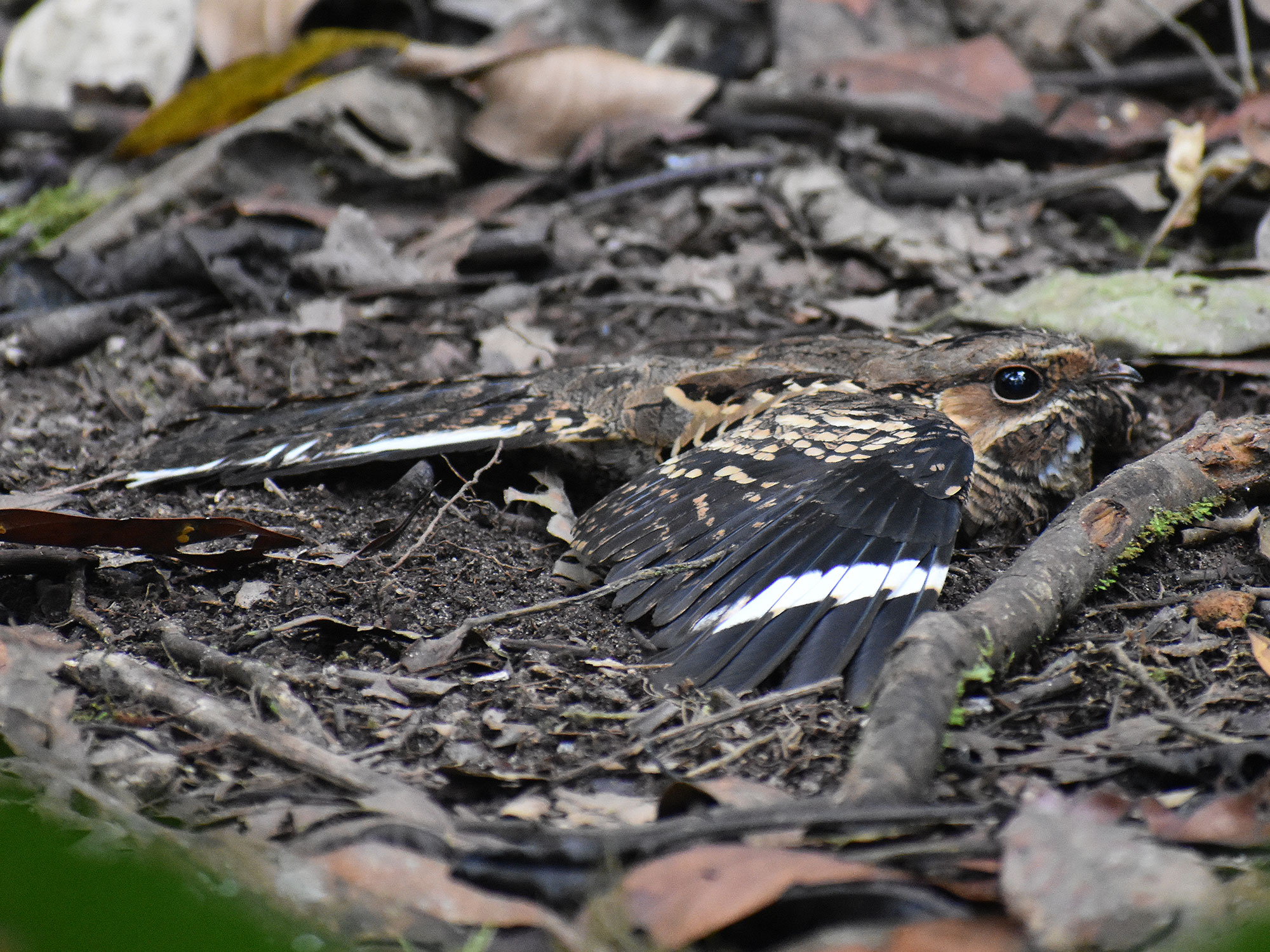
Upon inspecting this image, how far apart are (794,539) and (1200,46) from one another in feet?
12.8

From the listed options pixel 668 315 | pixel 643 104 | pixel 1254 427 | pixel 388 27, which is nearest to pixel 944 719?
pixel 1254 427

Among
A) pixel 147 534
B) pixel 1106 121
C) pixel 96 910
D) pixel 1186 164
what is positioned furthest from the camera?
pixel 1106 121

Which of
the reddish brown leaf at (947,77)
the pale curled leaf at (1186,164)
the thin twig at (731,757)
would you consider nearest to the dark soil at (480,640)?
the thin twig at (731,757)

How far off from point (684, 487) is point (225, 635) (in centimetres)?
117

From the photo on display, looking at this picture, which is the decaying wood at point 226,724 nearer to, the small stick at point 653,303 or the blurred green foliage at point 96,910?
the blurred green foliage at point 96,910

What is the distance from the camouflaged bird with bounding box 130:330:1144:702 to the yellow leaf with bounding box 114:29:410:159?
2190 mm

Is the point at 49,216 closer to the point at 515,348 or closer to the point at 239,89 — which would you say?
the point at 239,89

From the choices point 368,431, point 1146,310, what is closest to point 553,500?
point 368,431

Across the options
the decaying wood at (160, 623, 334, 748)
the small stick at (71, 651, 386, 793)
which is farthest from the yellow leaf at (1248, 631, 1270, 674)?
the decaying wood at (160, 623, 334, 748)

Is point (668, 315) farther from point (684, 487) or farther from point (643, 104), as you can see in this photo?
point (684, 487)

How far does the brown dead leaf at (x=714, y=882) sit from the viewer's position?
1445mm

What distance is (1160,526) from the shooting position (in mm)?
2711

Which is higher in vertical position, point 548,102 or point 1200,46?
point 1200,46

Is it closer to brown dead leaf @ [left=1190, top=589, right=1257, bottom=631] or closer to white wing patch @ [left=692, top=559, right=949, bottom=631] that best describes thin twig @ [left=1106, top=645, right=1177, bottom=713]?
brown dead leaf @ [left=1190, top=589, right=1257, bottom=631]
